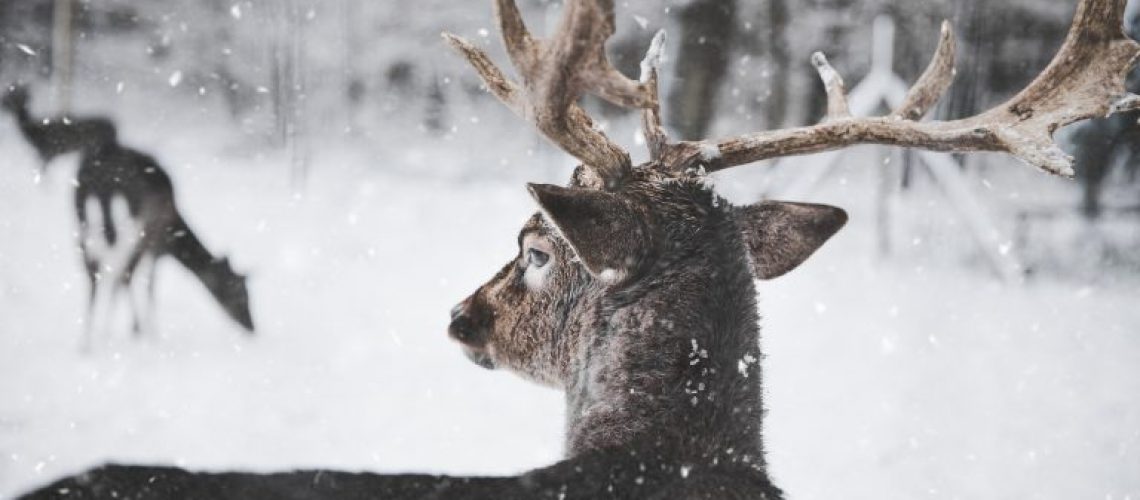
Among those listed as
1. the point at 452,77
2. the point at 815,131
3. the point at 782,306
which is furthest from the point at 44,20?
the point at 815,131

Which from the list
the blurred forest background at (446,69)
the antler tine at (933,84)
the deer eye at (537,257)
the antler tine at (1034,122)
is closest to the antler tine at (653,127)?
the antler tine at (1034,122)

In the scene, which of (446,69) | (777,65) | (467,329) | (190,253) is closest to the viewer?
(467,329)

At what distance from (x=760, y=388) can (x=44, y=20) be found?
228 inches

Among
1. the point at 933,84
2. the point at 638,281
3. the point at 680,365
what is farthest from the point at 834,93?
the point at 680,365

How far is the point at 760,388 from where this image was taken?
5.91 feet

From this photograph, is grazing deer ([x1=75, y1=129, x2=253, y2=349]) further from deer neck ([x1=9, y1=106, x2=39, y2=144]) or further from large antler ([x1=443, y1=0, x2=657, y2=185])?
large antler ([x1=443, y1=0, x2=657, y2=185])

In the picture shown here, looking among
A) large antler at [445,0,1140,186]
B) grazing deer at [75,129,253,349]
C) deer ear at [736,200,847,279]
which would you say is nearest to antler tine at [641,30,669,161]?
large antler at [445,0,1140,186]

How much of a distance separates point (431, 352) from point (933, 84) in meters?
3.82

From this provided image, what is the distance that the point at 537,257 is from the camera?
6.57ft

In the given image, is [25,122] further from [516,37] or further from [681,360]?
[681,360]

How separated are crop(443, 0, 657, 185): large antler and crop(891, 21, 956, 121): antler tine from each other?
96 cm

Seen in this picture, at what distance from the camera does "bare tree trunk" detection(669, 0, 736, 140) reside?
232 inches

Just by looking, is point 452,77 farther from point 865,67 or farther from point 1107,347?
point 1107,347

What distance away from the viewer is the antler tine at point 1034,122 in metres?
2.06
